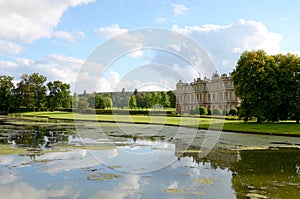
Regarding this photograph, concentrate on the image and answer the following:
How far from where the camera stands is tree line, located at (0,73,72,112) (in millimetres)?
79312

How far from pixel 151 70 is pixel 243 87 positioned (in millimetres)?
18479

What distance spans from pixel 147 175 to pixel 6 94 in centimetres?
7886

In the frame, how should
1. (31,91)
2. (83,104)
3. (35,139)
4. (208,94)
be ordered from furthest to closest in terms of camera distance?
(31,91) → (208,94) → (83,104) → (35,139)

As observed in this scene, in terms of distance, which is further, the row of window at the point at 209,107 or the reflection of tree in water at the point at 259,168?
the row of window at the point at 209,107

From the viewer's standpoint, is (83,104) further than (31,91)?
No

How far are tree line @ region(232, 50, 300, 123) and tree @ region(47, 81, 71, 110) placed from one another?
57.9 metres

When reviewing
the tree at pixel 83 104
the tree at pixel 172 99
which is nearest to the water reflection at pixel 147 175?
the tree at pixel 83 104

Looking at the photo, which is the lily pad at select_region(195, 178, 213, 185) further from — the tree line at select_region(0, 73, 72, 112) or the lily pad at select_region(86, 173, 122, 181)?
the tree line at select_region(0, 73, 72, 112)

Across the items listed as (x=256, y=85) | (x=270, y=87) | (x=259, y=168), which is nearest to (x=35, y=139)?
(x=259, y=168)

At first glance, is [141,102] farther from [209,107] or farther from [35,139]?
[35,139]

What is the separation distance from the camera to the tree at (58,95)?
80.8m

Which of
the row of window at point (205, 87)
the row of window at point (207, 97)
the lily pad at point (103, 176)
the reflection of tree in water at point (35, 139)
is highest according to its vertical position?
the row of window at point (205, 87)

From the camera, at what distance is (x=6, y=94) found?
79188 mm

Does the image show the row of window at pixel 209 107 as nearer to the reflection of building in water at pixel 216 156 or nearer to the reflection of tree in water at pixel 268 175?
the reflection of building in water at pixel 216 156
